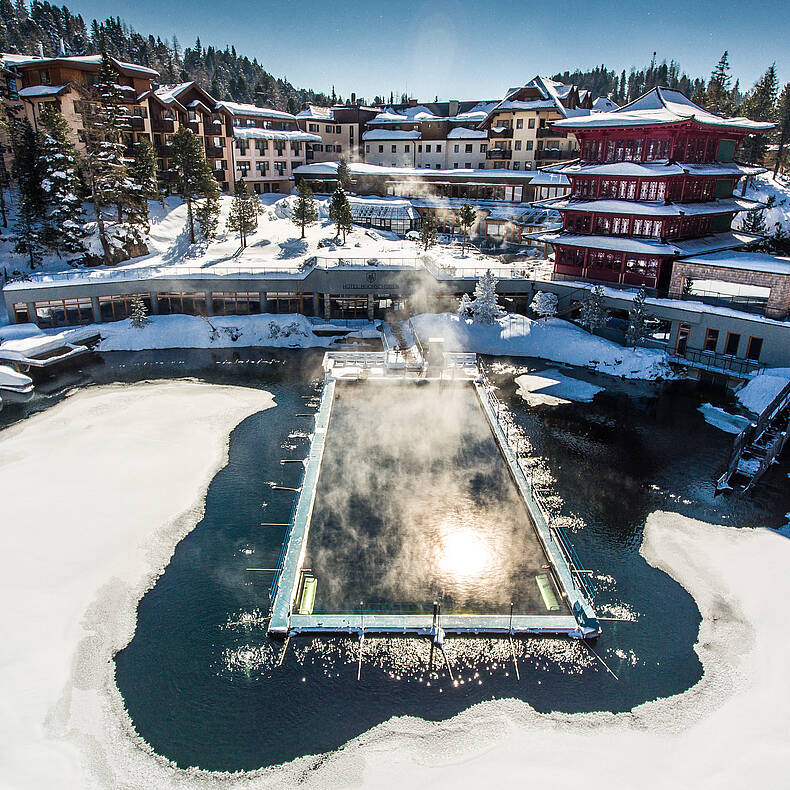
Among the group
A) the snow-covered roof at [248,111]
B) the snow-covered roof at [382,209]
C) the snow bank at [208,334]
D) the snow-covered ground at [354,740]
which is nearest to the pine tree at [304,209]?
the snow-covered roof at [382,209]

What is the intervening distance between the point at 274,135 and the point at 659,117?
56273 millimetres

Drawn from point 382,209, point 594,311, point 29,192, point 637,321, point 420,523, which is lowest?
point 420,523

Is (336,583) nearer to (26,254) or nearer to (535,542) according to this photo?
(535,542)

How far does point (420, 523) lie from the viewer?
2438 centimetres

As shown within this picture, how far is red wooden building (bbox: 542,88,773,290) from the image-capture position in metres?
47.4

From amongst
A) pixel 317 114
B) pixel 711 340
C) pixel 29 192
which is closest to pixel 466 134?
pixel 317 114

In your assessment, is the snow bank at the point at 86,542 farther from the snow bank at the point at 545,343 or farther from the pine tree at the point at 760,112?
the pine tree at the point at 760,112

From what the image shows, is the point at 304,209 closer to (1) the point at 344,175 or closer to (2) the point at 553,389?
(1) the point at 344,175

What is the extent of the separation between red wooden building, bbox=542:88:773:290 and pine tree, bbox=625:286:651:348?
4177mm

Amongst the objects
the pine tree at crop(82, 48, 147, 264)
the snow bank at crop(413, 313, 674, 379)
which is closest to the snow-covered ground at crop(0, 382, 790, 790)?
the snow bank at crop(413, 313, 674, 379)

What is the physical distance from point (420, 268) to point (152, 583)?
38.4 m

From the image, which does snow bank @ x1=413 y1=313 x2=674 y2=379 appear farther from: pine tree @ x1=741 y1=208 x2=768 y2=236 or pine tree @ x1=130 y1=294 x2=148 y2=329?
pine tree @ x1=741 y1=208 x2=768 y2=236

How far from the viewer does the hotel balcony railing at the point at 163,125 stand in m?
71.8

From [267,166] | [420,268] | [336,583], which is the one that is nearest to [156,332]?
[420,268]
